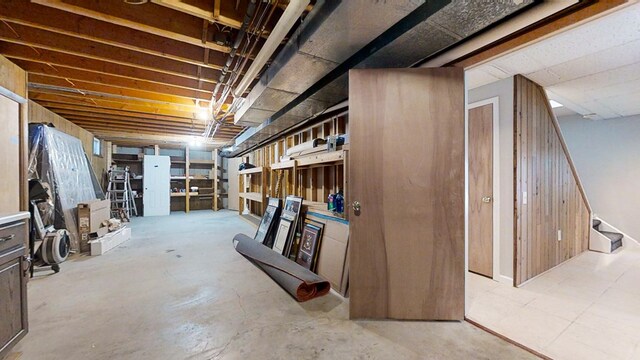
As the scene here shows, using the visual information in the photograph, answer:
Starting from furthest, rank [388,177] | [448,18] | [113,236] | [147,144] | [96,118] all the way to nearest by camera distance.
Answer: [147,144] → [96,118] → [113,236] → [388,177] → [448,18]

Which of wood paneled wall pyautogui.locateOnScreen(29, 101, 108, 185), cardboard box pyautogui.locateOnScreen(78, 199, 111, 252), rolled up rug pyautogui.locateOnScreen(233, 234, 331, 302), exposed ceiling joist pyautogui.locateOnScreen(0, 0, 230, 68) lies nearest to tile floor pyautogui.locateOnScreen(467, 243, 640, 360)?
rolled up rug pyautogui.locateOnScreen(233, 234, 331, 302)

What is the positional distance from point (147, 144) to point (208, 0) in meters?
7.73

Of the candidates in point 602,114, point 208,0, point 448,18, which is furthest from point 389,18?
point 602,114

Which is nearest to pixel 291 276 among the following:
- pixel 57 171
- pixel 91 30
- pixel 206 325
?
pixel 206 325

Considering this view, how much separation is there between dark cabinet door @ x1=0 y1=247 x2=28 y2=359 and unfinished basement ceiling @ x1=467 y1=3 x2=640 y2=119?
362 centimetres

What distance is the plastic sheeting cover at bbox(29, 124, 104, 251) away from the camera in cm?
379

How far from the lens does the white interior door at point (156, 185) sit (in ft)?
→ 25.5

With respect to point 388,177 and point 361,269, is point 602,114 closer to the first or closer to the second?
point 388,177

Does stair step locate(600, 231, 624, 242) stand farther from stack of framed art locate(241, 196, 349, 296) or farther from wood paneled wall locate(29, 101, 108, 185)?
wood paneled wall locate(29, 101, 108, 185)

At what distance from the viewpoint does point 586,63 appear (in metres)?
2.43

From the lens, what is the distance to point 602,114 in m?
4.33

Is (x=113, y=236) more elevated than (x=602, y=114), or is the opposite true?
(x=602, y=114)

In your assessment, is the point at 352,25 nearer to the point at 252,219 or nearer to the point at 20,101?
the point at 20,101

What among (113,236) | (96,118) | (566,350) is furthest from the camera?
(96,118)
